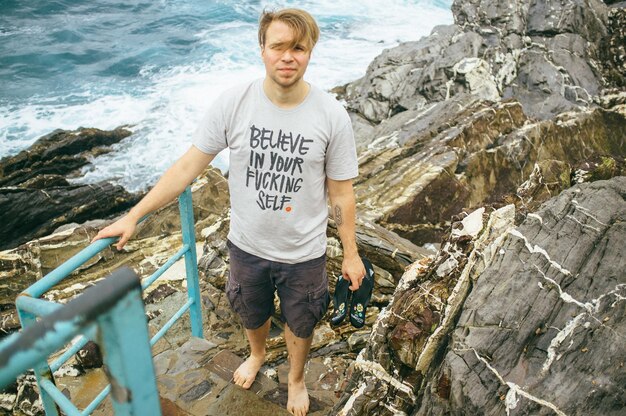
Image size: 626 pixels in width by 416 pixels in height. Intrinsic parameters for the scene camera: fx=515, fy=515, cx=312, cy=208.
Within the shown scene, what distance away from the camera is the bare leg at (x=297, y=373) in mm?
3447

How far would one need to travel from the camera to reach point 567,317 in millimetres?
2775

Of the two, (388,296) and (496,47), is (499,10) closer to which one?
(496,47)

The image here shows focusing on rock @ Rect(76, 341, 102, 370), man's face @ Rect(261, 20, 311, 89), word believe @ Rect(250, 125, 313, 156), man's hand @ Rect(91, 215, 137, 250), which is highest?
man's face @ Rect(261, 20, 311, 89)

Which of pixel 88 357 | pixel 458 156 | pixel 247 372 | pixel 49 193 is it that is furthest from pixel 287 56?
pixel 49 193

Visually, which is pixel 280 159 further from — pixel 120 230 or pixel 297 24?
pixel 120 230

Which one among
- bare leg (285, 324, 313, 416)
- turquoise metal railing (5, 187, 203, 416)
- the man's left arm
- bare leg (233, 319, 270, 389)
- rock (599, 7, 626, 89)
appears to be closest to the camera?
turquoise metal railing (5, 187, 203, 416)

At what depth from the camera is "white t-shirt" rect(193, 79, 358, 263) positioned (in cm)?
278

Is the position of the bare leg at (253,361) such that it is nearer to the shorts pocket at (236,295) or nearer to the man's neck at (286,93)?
the shorts pocket at (236,295)

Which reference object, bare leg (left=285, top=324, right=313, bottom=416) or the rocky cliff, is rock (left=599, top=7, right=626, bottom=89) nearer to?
the rocky cliff

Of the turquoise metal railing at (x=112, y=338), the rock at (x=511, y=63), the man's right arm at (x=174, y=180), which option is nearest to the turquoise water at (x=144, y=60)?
the rock at (x=511, y=63)

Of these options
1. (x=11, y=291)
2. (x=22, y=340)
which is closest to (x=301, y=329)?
(x=22, y=340)

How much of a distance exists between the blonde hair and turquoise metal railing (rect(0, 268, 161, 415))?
1956 mm

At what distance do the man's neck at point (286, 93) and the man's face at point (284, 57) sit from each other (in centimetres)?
3

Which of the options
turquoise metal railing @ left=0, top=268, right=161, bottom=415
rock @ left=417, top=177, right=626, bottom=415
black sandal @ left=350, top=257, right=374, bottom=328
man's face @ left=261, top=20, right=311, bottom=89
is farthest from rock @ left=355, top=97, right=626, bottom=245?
turquoise metal railing @ left=0, top=268, right=161, bottom=415
